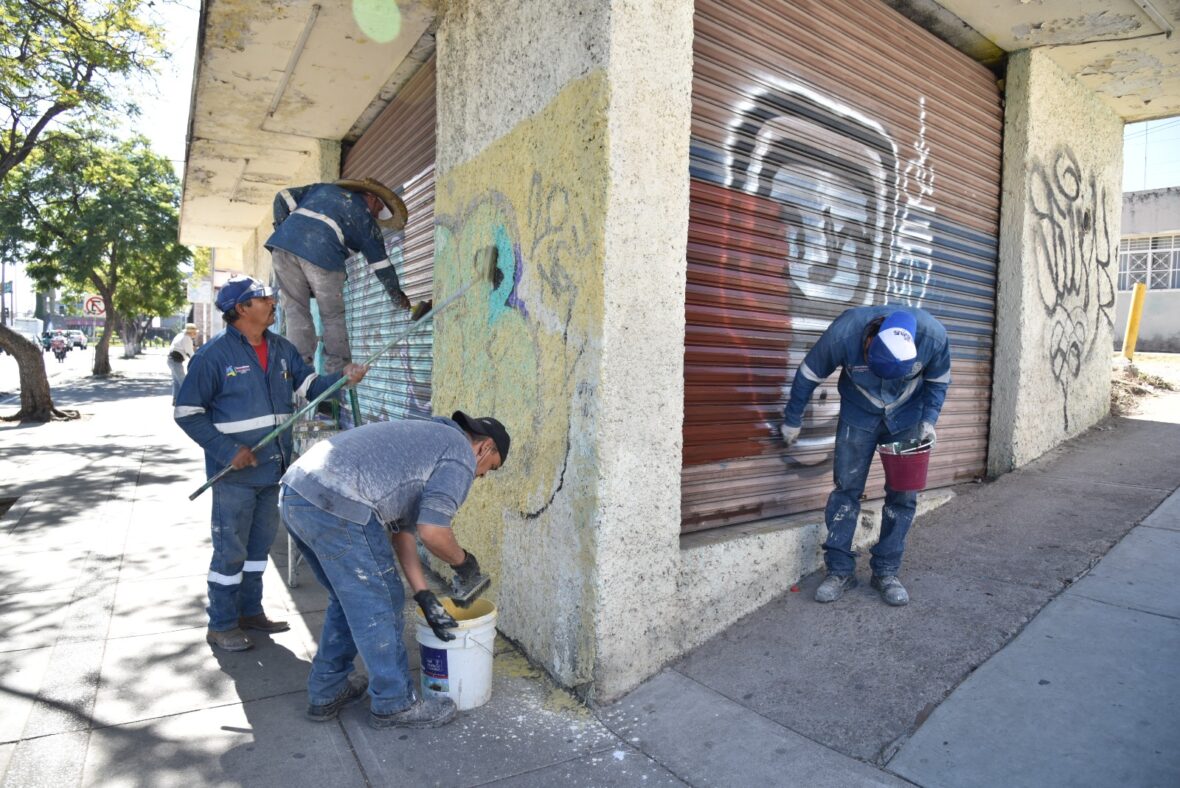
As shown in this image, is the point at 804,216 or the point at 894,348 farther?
the point at 804,216

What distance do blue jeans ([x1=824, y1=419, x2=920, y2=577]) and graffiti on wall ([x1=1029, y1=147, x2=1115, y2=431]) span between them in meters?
3.12

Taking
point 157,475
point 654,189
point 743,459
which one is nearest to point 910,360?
point 743,459

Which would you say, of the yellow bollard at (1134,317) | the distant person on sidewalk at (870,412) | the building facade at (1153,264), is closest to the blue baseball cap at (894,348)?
the distant person on sidewalk at (870,412)

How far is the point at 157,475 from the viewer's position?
8.30 metres

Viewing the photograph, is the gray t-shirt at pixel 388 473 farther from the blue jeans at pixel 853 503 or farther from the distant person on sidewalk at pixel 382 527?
the blue jeans at pixel 853 503

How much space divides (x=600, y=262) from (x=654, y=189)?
438 mm

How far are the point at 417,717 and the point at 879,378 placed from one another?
8.85 ft

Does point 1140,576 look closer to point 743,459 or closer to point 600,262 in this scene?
point 743,459

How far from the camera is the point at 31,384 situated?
12719 millimetres

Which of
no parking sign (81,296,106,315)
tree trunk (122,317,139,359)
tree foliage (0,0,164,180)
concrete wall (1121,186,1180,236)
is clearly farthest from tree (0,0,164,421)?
tree trunk (122,317,139,359)

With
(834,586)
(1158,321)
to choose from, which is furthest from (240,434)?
(1158,321)

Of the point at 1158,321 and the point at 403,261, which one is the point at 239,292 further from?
the point at 1158,321

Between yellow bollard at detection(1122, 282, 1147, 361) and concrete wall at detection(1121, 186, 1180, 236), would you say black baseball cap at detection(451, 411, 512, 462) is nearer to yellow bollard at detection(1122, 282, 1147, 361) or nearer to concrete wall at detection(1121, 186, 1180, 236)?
yellow bollard at detection(1122, 282, 1147, 361)

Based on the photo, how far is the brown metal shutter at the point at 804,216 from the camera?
4.02 metres
